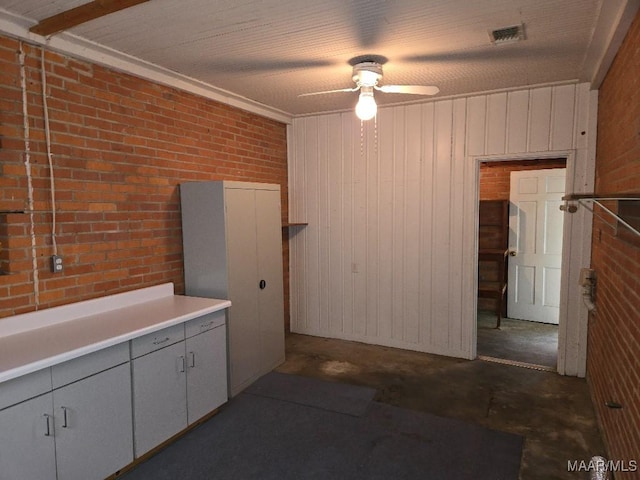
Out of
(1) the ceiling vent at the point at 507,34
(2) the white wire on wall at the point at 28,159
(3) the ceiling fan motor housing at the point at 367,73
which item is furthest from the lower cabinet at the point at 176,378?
(1) the ceiling vent at the point at 507,34

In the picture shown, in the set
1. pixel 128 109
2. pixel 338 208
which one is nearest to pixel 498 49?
pixel 338 208

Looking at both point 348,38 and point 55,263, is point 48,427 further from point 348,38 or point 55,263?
point 348,38

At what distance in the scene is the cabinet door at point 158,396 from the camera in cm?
253

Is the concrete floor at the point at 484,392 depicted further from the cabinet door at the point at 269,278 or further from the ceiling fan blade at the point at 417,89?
the ceiling fan blade at the point at 417,89

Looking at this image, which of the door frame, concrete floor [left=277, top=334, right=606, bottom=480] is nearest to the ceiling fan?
the door frame

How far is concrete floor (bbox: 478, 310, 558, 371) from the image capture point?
439cm

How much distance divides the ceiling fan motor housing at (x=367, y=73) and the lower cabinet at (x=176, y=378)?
211 cm

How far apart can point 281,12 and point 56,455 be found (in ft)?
8.72

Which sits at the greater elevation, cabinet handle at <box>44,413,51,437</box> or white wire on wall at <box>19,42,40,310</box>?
white wire on wall at <box>19,42,40,310</box>

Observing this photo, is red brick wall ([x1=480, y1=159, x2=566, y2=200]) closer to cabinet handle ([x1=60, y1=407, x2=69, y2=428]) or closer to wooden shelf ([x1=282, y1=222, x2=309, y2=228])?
wooden shelf ([x1=282, y1=222, x2=309, y2=228])

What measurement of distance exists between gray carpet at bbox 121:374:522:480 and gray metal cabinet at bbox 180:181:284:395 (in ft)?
1.93

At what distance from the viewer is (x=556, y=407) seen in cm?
329

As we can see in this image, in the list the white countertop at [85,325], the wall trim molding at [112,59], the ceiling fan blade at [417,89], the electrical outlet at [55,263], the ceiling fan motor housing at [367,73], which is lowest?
the white countertop at [85,325]

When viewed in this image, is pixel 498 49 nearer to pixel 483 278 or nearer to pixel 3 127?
pixel 3 127
